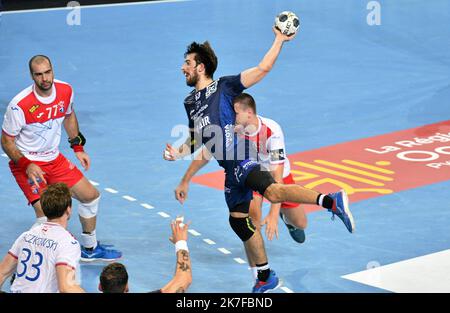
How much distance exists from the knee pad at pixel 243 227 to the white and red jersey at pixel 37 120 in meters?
2.64

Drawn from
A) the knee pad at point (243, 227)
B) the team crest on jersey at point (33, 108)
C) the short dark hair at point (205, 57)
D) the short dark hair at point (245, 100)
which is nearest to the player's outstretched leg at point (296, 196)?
the knee pad at point (243, 227)

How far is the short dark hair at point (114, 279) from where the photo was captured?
28.8 ft

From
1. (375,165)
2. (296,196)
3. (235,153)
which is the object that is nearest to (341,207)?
(296,196)

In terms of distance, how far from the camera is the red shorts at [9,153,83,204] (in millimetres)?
12520

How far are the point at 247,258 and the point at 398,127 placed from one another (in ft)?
21.2

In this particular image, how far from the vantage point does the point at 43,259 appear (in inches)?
382

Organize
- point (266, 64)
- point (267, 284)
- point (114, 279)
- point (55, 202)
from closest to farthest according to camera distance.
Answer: point (114, 279), point (55, 202), point (266, 64), point (267, 284)

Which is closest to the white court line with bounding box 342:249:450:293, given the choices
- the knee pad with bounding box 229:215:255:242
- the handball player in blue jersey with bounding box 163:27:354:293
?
the handball player in blue jersey with bounding box 163:27:354:293

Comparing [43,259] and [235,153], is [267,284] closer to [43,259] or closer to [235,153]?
Answer: [235,153]

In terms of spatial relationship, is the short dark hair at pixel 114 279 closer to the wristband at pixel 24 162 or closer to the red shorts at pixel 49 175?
the red shorts at pixel 49 175

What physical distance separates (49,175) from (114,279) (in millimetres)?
4333

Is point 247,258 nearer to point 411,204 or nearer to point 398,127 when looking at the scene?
point 411,204

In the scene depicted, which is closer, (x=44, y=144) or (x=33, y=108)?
(x=33, y=108)
